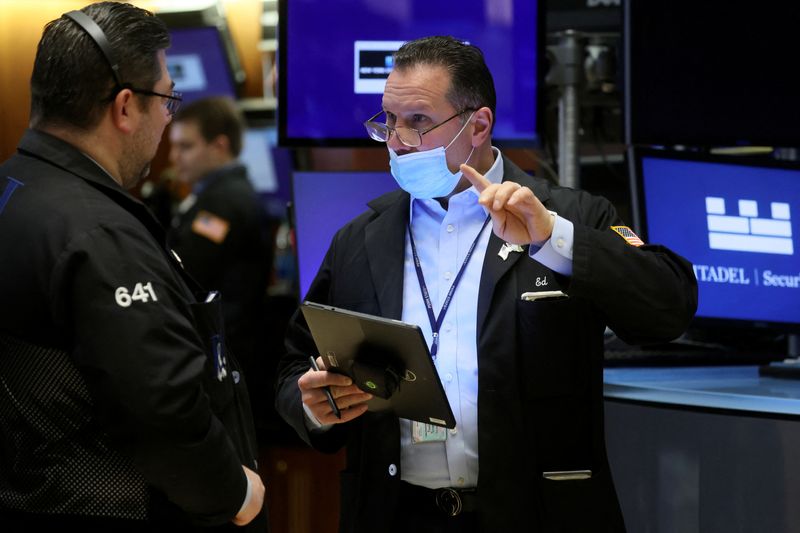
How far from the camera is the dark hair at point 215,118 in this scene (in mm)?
5227

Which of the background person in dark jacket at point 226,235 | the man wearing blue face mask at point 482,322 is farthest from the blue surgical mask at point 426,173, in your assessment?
the background person in dark jacket at point 226,235

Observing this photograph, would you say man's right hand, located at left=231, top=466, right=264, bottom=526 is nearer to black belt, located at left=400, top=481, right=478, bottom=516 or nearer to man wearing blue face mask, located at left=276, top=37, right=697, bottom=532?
man wearing blue face mask, located at left=276, top=37, right=697, bottom=532

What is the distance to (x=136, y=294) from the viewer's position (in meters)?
1.80

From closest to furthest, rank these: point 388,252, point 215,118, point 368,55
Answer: point 388,252 < point 368,55 < point 215,118

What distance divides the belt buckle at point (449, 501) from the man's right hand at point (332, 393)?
9.3 inches

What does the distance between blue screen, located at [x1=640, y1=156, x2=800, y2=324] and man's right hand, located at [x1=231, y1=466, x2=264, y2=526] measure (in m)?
1.61

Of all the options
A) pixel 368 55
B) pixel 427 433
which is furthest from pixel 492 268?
pixel 368 55

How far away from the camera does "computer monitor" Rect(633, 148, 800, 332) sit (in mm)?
3219

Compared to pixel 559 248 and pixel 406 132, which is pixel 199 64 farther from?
pixel 559 248

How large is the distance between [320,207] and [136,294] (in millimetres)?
1287

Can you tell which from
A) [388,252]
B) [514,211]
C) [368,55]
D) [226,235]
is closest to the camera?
[514,211]

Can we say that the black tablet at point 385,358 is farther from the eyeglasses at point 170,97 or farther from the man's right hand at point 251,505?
the eyeglasses at point 170,97

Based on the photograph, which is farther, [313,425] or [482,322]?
[313,425]

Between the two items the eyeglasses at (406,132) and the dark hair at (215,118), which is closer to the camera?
the eyeglasses at (406,132)
